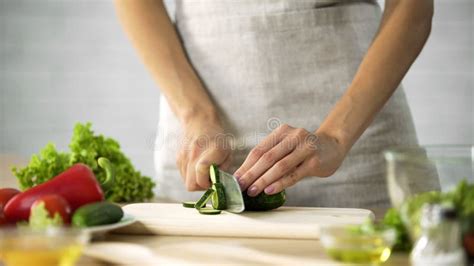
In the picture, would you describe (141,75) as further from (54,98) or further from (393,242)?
(393,242)

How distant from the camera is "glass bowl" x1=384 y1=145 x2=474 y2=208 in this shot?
1.26 meters

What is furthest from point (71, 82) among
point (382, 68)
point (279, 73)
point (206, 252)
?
point (206, 252)

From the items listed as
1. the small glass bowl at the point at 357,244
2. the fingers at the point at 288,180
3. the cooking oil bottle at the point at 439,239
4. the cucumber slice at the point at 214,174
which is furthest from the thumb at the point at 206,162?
the cooking oil bottle at the point at 439,239

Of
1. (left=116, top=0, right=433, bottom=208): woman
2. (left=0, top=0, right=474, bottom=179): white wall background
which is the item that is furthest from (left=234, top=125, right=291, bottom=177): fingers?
(left=0, top=0, right=474, bottom=179): white wall background

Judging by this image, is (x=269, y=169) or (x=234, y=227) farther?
(x=269, y=169)

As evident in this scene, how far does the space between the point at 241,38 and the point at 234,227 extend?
849 mm

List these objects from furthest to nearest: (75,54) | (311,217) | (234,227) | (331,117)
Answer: (75,54), (331,117), (311,217), (234,227)

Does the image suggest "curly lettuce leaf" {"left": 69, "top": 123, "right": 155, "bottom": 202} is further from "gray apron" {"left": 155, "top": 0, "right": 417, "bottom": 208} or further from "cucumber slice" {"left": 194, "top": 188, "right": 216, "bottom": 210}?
"cucumber slice" {"left": 194, "top": 188, "right": 216, "bottom": 210}

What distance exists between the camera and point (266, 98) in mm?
2207

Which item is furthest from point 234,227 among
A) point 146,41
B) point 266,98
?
point 146,41

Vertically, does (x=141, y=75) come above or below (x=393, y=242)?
above

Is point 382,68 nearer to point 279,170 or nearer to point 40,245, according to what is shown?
point 279,170

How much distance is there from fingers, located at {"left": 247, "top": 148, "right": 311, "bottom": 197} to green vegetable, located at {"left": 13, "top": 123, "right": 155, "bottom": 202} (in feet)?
1.77

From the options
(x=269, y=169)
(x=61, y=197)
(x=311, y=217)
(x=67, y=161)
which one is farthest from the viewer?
(x=67, y=161)
